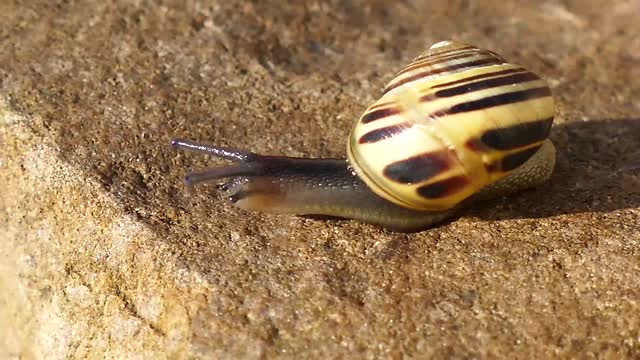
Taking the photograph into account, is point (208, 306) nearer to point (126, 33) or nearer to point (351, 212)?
point (351, 212)

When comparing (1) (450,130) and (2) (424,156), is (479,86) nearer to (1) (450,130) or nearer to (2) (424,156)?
(1) (450,130)

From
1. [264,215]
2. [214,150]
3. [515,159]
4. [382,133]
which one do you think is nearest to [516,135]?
[515,159]

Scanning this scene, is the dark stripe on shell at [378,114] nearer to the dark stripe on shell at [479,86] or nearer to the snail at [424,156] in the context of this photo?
the snail at [424,156]

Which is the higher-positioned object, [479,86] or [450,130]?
[479,86]

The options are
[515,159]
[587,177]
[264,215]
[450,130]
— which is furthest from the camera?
[587,177]

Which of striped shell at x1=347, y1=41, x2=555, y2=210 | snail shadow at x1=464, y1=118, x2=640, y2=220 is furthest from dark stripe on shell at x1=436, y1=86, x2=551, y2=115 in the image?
snail shadow at x1=464, y1=118, x2=640, y2=220

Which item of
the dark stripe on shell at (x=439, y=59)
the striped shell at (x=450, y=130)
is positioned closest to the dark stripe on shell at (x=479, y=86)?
the striped shell at (x=450, y=130)
